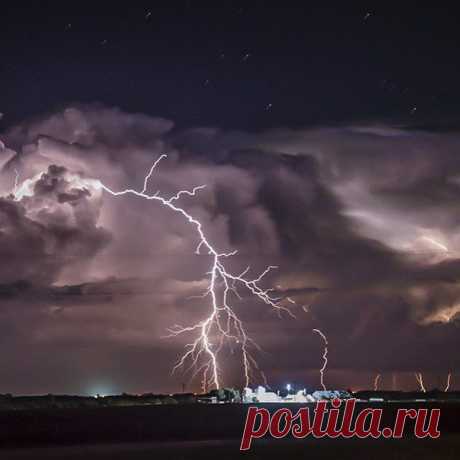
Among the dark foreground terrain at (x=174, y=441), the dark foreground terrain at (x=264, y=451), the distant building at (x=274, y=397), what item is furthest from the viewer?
the distant building at (x=274, y=397)

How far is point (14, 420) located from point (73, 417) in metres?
4.02

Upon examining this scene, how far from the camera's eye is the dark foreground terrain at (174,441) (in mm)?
31766

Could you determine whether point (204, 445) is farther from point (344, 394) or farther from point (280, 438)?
point (344, 394)

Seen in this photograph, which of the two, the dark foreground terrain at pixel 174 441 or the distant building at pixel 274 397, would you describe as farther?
the distant building at pixel 274 397

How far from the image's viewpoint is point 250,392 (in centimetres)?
8562

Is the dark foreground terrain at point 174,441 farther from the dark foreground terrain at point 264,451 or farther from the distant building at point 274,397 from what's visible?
the distant building at point 274,397

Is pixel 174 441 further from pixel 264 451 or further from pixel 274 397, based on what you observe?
pixel 274 397

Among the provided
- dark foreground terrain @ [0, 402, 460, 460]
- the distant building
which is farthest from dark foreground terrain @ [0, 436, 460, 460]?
the distant building

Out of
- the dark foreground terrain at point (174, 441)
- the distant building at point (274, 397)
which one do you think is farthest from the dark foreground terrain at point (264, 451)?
the distant building at point (274, 397)

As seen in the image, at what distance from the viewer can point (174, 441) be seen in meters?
38.9

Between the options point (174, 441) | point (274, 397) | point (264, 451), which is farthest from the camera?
point (274, 397)

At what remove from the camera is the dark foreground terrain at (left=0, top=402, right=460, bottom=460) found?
104 feet

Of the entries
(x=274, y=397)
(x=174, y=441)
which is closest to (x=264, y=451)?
(x=174, y=441)

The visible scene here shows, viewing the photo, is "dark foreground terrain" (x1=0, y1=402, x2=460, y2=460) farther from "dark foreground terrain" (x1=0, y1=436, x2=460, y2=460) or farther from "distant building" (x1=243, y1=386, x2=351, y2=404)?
"distant building" (x1=243, y1=386, x2=351, y2=404)
